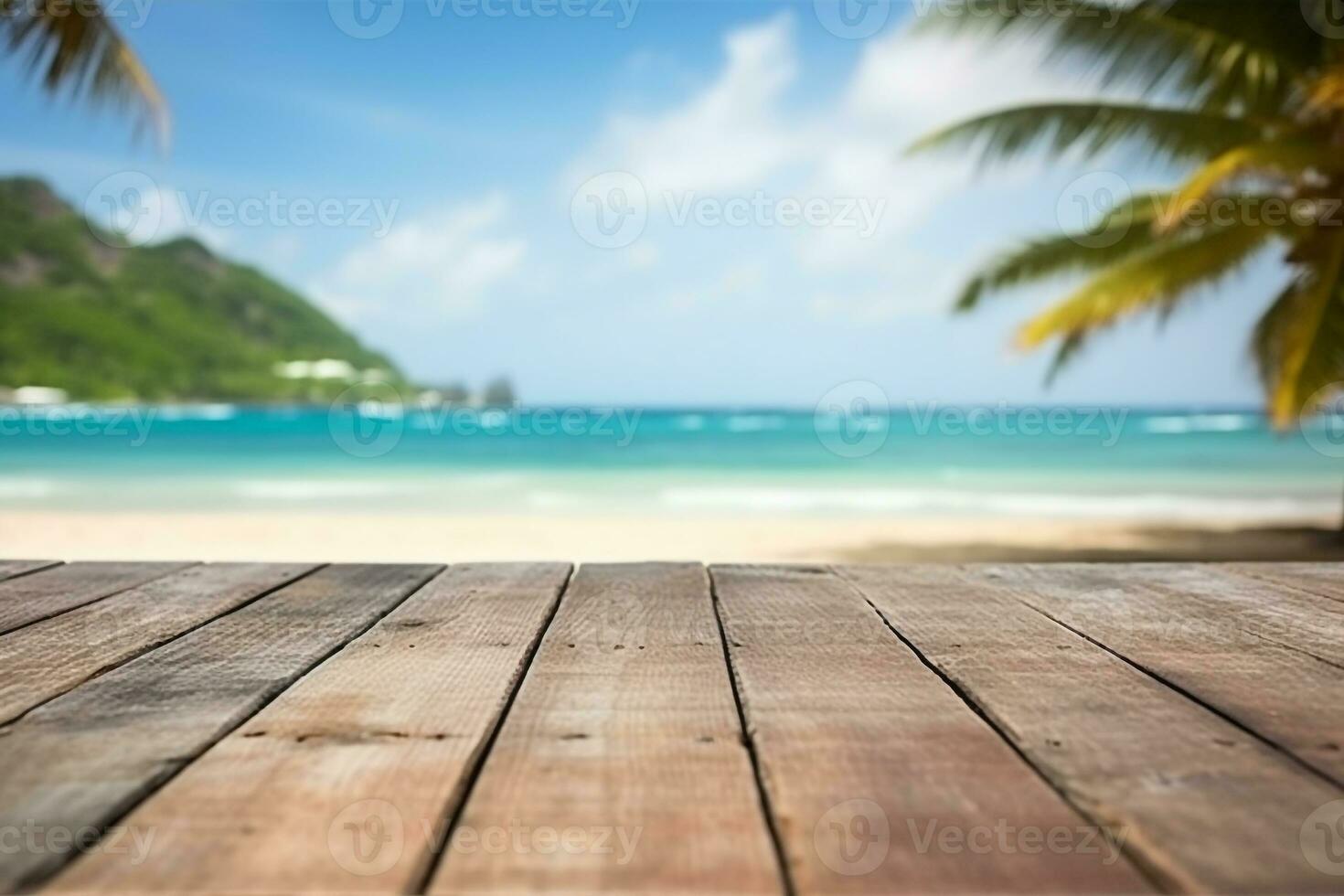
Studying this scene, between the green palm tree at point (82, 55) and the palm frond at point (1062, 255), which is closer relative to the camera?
the green palm tree at point (82, 55)

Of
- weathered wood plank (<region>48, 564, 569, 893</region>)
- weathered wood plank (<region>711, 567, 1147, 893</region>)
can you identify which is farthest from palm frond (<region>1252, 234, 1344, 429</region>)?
weathered wood plank (<region>48, 564, 569, 893</region>)

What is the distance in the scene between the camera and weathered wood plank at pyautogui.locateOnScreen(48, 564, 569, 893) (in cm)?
70

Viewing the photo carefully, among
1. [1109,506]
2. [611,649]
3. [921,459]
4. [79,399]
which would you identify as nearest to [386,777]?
[611,649]

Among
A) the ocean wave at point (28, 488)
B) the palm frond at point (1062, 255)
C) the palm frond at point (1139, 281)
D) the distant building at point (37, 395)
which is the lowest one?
the ocean wave at point (28, 488)

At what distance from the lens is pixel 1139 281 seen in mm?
6637

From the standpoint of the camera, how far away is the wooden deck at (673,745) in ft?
2.36

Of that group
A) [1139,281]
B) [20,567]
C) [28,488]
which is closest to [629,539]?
[1139,281]

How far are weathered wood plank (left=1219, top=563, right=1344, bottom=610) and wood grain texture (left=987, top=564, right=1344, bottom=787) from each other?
0.09m

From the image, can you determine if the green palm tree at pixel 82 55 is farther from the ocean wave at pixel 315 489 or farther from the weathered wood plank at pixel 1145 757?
the ocean wave at pixel 315 489

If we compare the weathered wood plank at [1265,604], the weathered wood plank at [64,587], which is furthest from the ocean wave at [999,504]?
the weathered wood plank at [64,587]

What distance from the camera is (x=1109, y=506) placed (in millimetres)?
11961

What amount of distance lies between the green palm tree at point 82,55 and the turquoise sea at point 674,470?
19.0 ft

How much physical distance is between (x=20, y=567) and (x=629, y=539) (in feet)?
22.5

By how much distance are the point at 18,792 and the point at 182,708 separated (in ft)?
0.75
